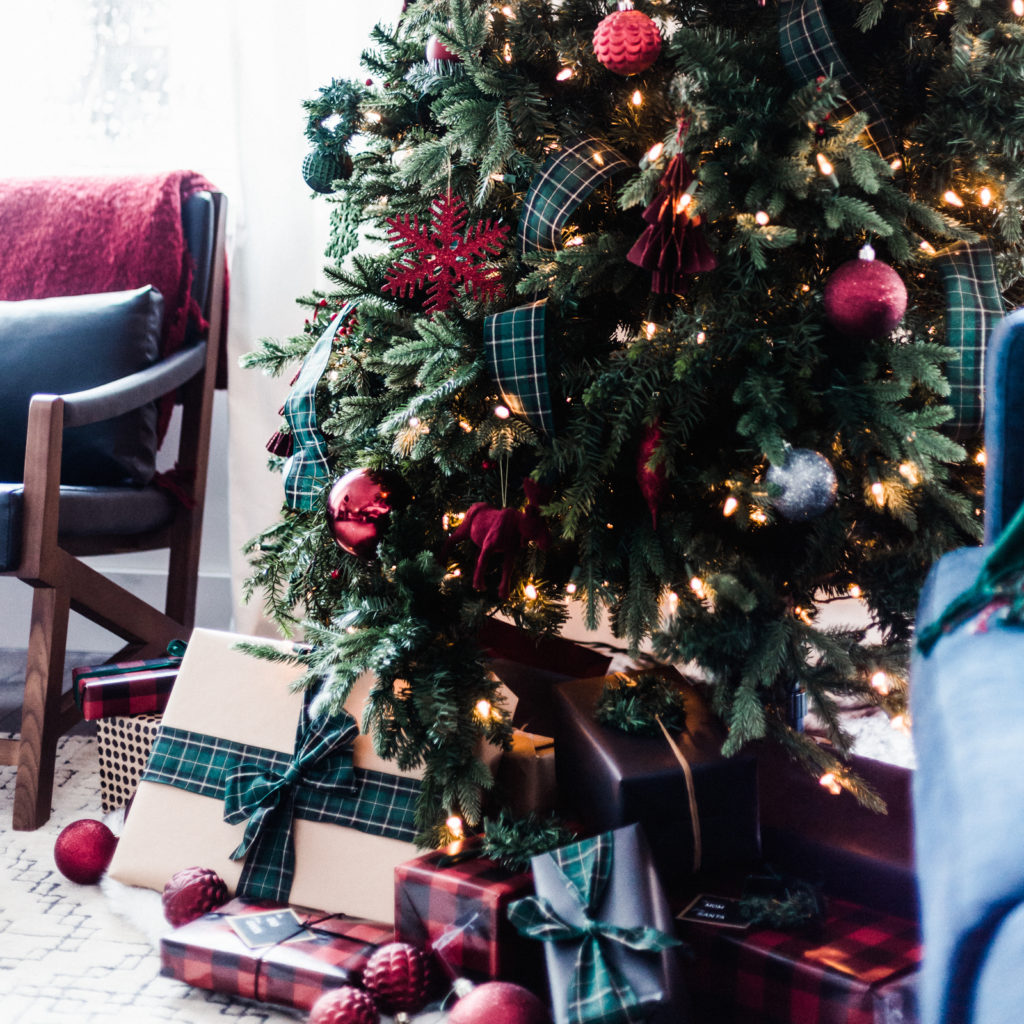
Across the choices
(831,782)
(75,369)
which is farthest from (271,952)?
(75,369)

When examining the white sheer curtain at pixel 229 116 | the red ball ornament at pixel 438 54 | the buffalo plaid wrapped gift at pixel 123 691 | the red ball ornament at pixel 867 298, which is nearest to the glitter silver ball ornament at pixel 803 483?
the red ball ornament at pixel 867 298

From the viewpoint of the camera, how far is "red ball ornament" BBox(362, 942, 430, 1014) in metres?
0.78

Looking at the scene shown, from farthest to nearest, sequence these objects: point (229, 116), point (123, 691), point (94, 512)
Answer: point (229, 116), point (94, 512), point (123, 691)

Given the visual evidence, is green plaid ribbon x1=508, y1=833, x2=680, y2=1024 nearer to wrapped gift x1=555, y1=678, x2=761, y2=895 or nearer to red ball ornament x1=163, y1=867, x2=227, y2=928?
wrapped gift x1=555, y1=678, x2=761, y2=895

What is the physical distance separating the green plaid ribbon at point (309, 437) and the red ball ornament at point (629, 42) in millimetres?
405

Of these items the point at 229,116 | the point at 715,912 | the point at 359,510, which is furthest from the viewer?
the point at 229,116

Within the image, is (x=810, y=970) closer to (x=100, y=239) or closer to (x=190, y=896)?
(x=190, y=896)

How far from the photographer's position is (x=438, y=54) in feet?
3.42

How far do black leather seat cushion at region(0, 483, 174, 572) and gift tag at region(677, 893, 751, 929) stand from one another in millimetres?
916

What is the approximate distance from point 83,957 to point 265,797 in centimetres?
22

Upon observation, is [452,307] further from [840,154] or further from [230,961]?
[230,961]

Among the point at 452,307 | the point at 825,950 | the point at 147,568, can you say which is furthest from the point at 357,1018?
the point at 147,568

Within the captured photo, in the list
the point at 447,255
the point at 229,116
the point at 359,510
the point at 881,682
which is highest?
the point at 229,116

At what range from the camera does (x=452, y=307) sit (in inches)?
39.4
